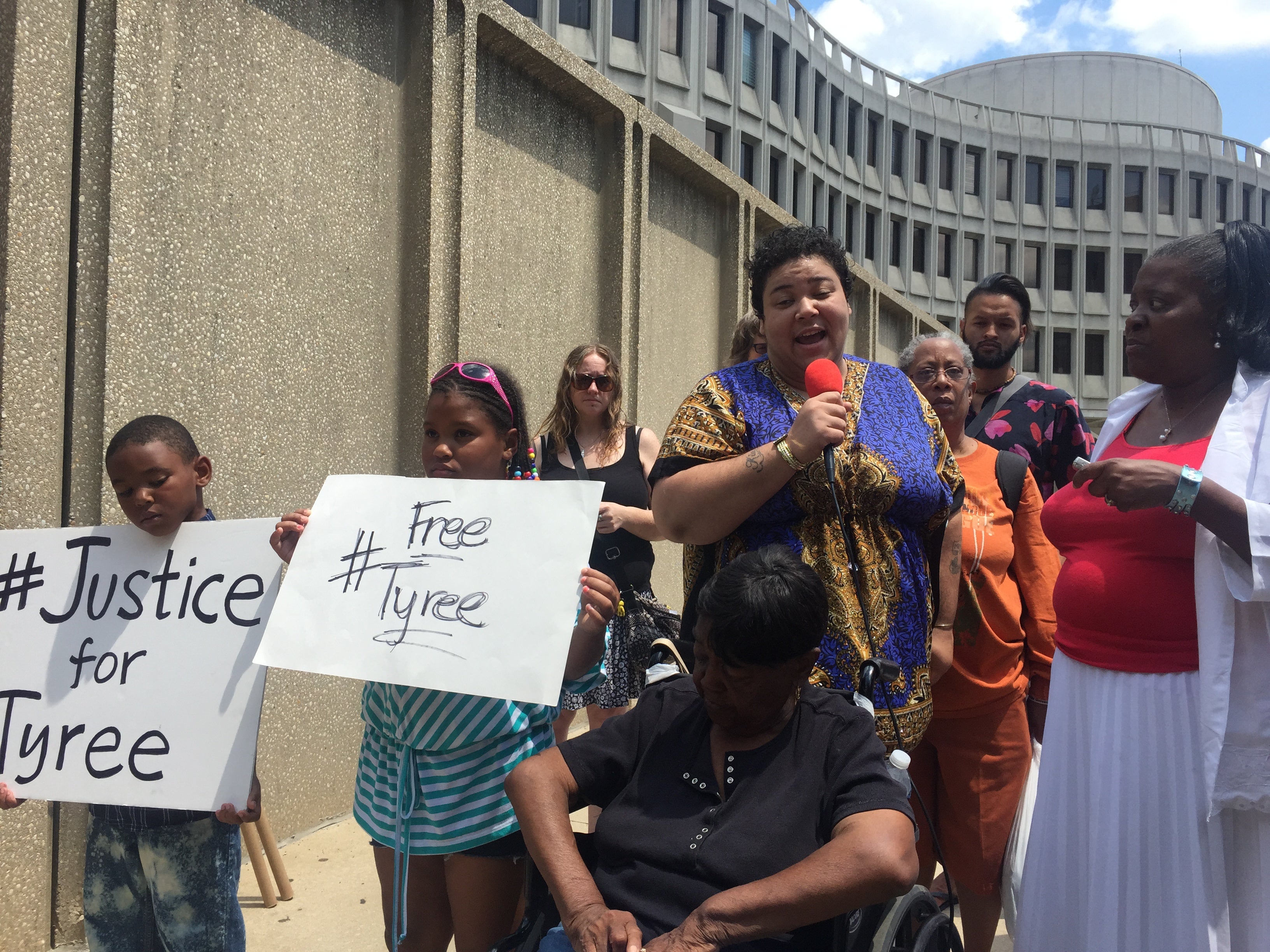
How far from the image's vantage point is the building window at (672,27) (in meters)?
28.0

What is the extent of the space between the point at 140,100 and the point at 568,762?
2.62 m

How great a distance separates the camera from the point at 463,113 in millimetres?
4375

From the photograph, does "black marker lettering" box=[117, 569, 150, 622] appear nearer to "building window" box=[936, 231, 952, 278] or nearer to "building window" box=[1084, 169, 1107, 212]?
"building window" box=[936, 231, 952, 278]

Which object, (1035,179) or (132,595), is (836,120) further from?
(132,595)

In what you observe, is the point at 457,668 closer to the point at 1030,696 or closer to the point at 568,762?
the point at 568,762

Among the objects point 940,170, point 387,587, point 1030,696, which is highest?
point 940,170

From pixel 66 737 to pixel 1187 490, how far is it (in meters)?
2.60

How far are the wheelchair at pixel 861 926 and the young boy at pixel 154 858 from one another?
762mm

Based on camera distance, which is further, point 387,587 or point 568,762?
point 387,587

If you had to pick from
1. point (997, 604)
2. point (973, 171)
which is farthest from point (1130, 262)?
point (997, 604)

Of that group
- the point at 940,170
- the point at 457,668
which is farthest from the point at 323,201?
the point at 940,170

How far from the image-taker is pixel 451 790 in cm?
209

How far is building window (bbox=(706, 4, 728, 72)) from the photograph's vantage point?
29.6 meters

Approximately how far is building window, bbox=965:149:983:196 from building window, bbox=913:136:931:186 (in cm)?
187
